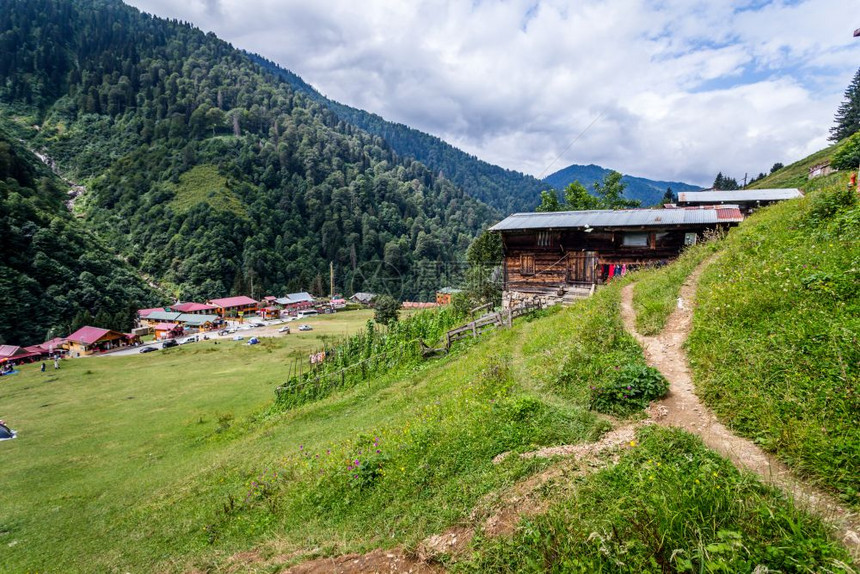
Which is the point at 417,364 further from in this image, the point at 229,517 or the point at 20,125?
the point at 20,125

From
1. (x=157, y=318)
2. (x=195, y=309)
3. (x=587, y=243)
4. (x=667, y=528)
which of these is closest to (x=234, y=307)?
(x=195, y=309)

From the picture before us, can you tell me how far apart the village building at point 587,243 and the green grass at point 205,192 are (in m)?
144

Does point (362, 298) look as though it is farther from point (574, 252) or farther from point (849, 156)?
point (849, 156)

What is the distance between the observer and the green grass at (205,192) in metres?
145

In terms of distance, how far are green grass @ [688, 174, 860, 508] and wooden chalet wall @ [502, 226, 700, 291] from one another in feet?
44.1

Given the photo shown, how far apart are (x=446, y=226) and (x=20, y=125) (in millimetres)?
215058

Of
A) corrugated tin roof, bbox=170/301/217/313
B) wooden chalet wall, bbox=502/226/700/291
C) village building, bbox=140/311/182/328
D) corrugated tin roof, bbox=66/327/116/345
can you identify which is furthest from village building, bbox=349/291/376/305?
wooden chalet wall, bbox=502/226/700/291

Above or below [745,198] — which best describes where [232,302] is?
below

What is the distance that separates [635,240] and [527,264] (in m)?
7.39

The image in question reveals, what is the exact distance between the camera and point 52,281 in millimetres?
82250

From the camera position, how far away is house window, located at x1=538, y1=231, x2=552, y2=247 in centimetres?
2748

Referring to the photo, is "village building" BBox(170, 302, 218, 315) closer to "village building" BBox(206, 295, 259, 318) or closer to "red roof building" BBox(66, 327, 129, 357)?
"village building" BBox(206, 295, 259, 318)

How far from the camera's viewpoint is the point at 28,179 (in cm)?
11944

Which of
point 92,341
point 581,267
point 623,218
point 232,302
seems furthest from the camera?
point 232,302
